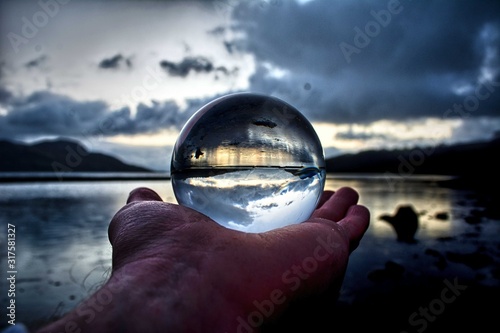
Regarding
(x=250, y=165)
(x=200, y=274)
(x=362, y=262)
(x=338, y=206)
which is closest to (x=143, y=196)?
(x=250, y=165)

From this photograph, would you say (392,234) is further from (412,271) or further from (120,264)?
(120,264)

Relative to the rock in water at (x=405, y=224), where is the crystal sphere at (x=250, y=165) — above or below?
above

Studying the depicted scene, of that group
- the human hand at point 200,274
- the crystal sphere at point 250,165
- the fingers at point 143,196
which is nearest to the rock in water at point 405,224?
the crystal sphere at point 250,165

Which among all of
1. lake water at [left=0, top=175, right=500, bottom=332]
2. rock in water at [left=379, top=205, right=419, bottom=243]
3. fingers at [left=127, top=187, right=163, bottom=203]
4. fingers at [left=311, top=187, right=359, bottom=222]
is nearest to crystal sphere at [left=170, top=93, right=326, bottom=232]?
fingers at [left=127, top=187, right=163, bottom=203]

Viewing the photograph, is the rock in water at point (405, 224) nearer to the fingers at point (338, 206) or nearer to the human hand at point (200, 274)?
the fingers at point (338, 206)

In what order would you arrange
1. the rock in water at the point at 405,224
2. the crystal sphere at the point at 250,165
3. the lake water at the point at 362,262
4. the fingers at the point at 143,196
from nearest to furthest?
1. the crystal sphere at the point at 250,165
2. the fingers at the point at 143,196
3. the lake water at the point at 362,262
4. the rock in water at the point at 405,224

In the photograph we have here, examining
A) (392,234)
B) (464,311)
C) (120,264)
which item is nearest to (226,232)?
(120,264)

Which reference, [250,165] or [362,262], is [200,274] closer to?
[250,165]
